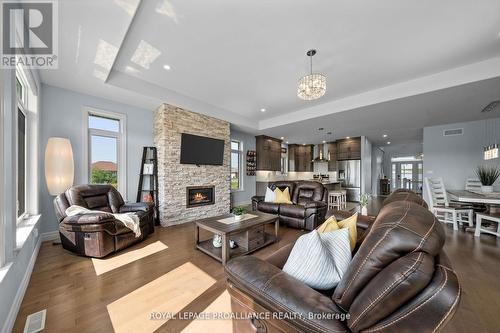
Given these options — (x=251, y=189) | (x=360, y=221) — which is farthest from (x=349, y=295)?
(x=251, y=189)

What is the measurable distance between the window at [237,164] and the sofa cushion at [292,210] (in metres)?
2.84

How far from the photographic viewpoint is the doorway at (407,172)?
→ 11010 millimetres

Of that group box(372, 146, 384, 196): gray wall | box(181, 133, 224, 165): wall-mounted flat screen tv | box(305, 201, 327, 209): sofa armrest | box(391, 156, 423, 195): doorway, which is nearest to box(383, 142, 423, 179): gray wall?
box(391, 156, 423, 195): doorway

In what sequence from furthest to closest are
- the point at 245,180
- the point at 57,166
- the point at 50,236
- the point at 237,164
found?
the point at 245,180 → the point at 237,164 → the point at 50,236 → the point at 57,166

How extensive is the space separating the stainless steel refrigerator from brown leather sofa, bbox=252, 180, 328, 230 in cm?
412

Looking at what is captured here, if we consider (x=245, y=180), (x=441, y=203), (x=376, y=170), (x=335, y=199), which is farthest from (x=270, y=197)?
(x=376, y=170)

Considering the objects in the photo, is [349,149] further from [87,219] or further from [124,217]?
[87,219]

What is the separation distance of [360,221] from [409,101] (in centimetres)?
323

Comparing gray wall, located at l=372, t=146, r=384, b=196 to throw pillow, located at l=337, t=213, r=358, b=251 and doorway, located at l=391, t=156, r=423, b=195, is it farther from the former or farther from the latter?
throw pillow, located at l=337, t=213, r=358, b=251

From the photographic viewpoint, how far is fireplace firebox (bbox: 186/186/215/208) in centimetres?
471

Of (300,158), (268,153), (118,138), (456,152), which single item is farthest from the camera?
(300,158)

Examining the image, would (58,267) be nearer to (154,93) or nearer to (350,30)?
(154,93)

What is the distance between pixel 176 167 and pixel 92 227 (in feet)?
6.82

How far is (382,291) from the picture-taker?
2.22 feet
